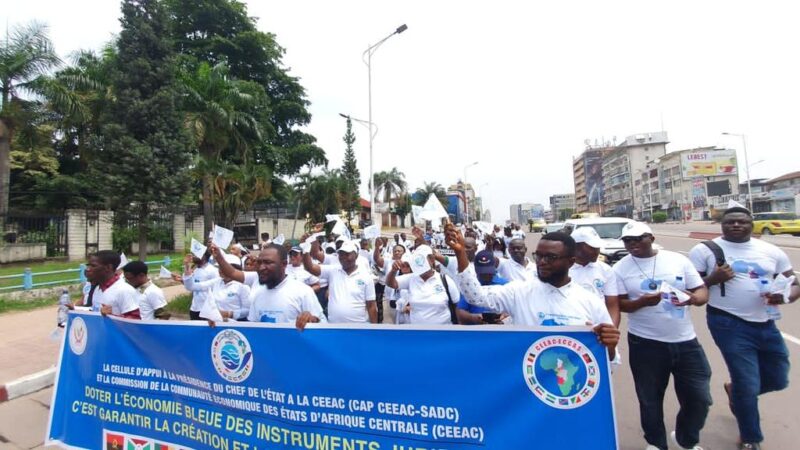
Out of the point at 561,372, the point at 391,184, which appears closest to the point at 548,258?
the point at 561,372

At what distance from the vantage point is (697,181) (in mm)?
73938

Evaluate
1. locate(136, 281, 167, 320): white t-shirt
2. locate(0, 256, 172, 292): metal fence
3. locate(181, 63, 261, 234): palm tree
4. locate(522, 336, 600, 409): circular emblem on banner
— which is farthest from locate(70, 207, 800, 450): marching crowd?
locate(181, 63, 261, 234): palm tree

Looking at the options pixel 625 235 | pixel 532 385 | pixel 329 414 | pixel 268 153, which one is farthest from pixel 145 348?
pixel 268 153

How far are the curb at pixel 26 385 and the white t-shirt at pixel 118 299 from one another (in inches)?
82.6

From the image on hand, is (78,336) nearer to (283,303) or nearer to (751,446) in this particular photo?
(283,303)

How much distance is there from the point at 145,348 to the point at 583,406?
2.80m

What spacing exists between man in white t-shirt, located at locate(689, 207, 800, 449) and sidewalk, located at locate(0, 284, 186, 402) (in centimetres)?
522

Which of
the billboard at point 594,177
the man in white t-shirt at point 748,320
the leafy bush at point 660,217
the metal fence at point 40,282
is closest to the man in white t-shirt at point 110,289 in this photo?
the man in white t-shirt at point 748,320

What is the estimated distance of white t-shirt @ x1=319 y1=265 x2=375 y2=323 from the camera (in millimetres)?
4426

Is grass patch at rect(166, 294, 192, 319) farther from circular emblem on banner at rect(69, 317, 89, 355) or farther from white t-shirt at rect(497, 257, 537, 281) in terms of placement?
white t-shirt at rect(497, 257, 537, 281)

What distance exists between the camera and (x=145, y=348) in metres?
3.10

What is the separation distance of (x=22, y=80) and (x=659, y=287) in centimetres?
2115

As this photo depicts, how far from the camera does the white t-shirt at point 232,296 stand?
4.81 metres

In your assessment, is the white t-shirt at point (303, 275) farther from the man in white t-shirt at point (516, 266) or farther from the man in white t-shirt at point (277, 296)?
the man in white t-shirt at point (277, 296)
